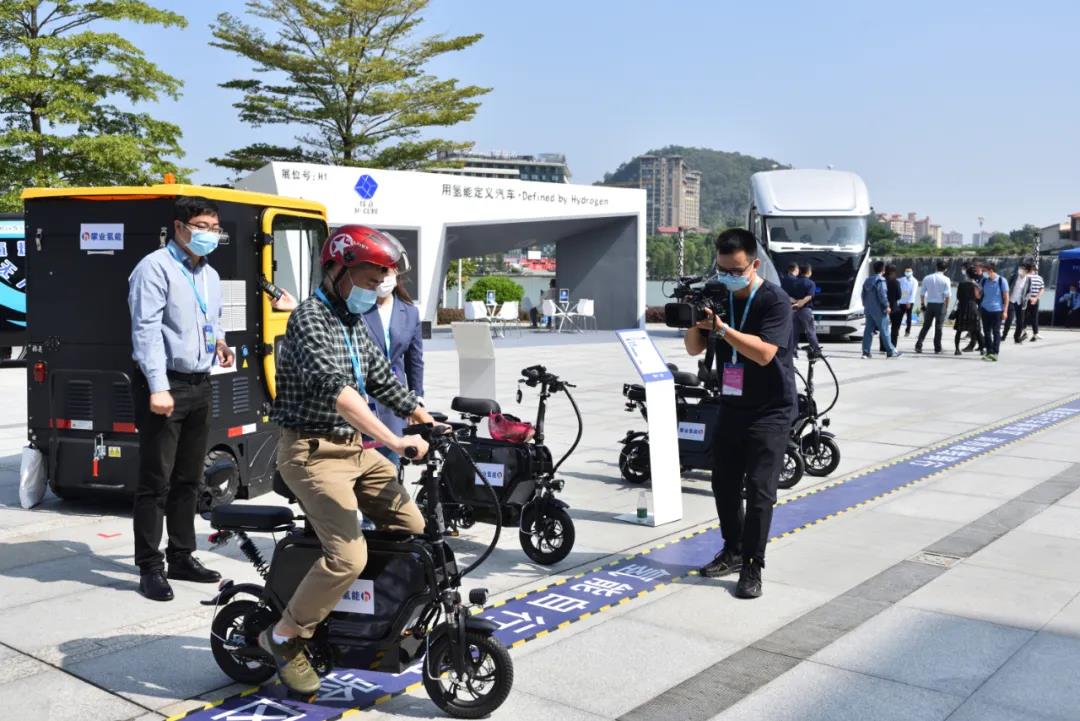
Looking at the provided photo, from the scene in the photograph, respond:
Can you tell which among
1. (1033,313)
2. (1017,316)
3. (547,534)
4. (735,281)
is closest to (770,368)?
(735,281)

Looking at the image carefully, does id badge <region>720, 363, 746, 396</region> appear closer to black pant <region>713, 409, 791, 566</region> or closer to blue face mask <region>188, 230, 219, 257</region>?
black pant <region>713, 409, 791, 566</region>

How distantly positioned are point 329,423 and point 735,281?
2.51 metres

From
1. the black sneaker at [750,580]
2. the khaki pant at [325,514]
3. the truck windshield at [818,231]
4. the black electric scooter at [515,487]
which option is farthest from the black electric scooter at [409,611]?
the truck windshield at [818,231]

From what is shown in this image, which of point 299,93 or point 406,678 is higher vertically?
point 299,93

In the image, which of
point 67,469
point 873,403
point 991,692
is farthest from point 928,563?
point 873,403

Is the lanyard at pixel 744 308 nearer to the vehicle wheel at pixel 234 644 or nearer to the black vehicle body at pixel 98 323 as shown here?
the vehicle wheel at pixel 234 644

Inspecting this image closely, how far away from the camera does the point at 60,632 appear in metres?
4.66

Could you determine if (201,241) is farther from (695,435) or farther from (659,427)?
(695,435)

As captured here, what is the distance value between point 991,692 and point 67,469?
573 centimetres

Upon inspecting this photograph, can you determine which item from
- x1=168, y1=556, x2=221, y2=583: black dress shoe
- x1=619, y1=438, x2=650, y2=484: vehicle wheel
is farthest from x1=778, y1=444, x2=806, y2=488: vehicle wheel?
x1=168, y1=556, x2=221, y2=583: black dress shoe

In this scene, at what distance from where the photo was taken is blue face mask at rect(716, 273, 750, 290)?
5.27 metres

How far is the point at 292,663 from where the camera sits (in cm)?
372

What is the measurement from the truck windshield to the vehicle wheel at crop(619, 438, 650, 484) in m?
16.7

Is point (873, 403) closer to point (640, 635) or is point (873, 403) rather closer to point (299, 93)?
point (640, 635)
